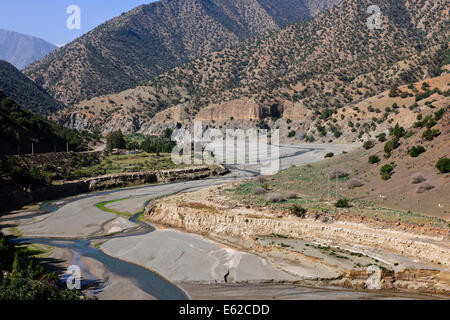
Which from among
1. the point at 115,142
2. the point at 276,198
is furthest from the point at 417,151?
the point at 115,142

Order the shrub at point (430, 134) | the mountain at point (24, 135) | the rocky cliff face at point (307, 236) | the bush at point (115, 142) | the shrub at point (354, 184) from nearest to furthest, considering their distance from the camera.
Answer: the rocky cliff face at point (307, 236)
the shrub at point (430, 134)
the shrub at point (354, 184)
the mountain at point (24, 135)
the bush at point (115, 142)

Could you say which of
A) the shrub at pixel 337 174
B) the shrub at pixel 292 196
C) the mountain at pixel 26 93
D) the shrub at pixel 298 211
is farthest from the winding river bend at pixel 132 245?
the mountain at pixel 26 93

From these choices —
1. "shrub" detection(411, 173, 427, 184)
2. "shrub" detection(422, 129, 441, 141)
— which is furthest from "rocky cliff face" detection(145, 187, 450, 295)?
"shrub" detection(422, 129, 441, 141)

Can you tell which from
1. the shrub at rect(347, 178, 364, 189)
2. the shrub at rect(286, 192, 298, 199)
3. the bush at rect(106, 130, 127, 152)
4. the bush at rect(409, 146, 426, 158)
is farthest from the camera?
the bush at rect(106, 130, 127, 152)

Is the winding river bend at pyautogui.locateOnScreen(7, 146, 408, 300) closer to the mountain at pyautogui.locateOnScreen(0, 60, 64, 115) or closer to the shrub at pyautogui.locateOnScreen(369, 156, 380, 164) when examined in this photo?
the shrub at pyautogui.locateOnScreen(369, 156, 380, 164)

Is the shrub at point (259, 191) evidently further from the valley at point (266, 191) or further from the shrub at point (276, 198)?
the shrub at point (276, 198)

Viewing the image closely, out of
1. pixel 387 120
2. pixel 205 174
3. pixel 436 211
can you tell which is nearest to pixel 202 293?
pixel 436 211

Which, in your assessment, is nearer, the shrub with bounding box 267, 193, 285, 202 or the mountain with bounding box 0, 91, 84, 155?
the shrub with bounding box 267, 193, 285, 202
